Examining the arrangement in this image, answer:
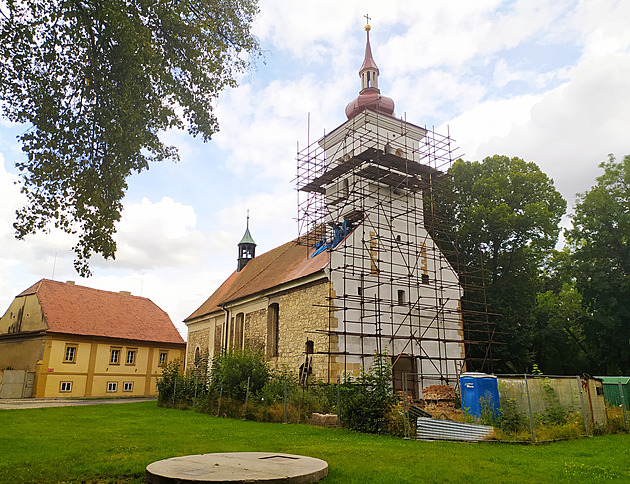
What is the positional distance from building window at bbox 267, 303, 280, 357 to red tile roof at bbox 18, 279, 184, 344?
15.4m

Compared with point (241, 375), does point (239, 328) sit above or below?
above

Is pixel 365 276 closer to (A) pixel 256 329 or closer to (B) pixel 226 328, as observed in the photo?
(A) pixel 256 329

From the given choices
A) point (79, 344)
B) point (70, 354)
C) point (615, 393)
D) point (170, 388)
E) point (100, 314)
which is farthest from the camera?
point (100, 314)

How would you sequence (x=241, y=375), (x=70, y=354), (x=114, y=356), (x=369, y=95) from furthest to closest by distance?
(x=114, y=356), (x=70, y=354), (x=369, y=95), (x=241, y=375)

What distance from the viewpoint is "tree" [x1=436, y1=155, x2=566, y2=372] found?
27.1 metres

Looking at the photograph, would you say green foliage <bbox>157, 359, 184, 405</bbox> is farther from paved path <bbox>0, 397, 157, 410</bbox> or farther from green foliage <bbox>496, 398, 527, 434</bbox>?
green foliage <bbox>496, 398, 527, 434</bbox>

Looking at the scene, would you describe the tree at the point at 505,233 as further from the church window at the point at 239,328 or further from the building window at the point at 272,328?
the church window at the point at 239,328

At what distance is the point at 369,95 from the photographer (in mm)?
26812

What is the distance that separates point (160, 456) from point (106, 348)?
28.3 m

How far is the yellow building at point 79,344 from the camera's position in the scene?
31.7m

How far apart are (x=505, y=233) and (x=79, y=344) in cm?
2738

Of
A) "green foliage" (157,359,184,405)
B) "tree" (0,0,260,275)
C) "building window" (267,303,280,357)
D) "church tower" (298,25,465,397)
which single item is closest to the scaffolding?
"church tower" (298,25,465,397)

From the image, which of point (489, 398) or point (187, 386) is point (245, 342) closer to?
point (187, 386)

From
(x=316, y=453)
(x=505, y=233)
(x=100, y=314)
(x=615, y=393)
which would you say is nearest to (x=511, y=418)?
(x=316, y=453)
